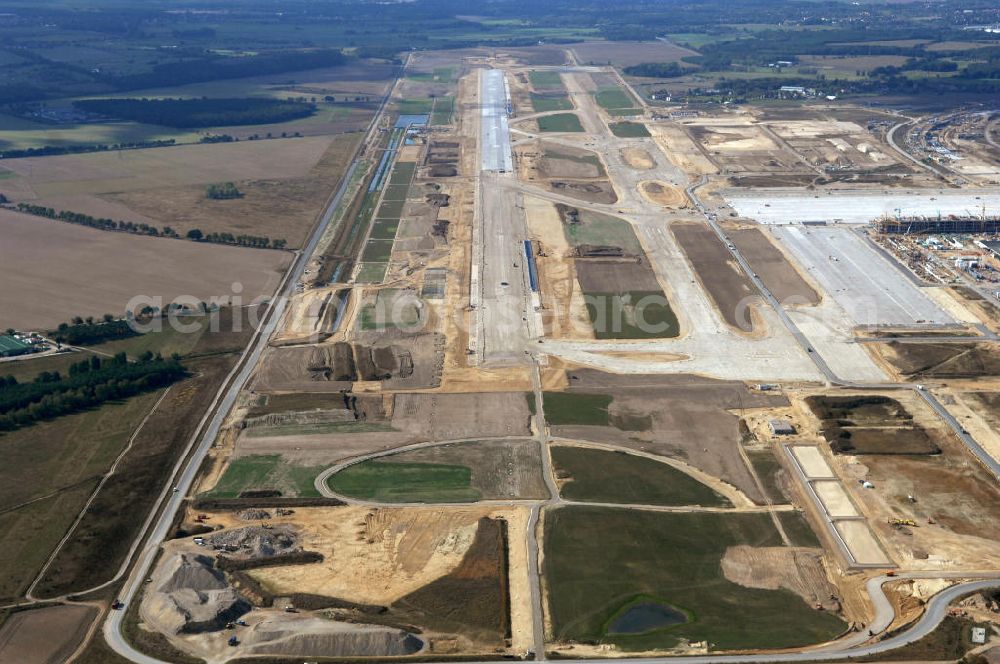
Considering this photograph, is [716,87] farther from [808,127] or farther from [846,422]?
[846,422]

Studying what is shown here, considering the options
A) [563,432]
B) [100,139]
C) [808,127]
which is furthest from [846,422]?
[100,139]

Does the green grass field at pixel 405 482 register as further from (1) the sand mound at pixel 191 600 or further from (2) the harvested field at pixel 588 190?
(2) the harvested field at pixel 588 190

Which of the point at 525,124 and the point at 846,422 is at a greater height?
the point at 525,124

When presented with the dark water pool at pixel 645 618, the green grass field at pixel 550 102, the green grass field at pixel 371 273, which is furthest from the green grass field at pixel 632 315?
the green grass field at pixel 550 102

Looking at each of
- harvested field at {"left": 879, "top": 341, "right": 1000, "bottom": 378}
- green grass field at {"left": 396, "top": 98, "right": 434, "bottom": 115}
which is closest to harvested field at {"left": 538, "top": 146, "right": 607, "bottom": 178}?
green grass field at {"left": 396, "top": 98, "right": 434, "bottom": 115}

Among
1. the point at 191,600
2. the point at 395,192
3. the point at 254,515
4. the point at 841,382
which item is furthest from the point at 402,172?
the point at 191,600

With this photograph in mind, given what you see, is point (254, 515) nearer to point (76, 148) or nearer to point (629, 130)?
point (76, 148)
